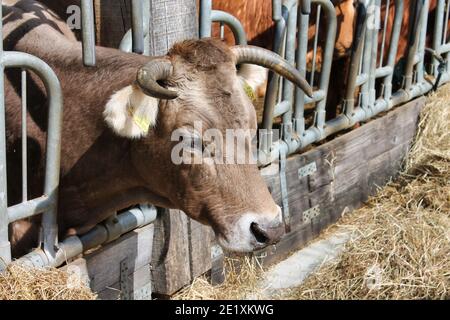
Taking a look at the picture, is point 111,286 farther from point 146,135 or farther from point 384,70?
point 384,70

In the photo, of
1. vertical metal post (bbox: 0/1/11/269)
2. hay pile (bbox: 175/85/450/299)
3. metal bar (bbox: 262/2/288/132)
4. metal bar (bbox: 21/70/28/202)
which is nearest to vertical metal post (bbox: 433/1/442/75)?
hay pile (bbox: 175/85/450/299)

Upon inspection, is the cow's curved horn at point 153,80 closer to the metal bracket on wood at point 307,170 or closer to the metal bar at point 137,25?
the metal bar at point 137,25

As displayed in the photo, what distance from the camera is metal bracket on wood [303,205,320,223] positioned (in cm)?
607

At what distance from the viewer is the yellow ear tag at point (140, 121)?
3.70 metres

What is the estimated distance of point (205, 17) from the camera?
466 cm

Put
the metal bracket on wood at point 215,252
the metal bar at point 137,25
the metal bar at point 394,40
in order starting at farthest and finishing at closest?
the metal bar at point 394,40 → the metal bracket on wood at point 215,252 → the metal bar at point 137,25

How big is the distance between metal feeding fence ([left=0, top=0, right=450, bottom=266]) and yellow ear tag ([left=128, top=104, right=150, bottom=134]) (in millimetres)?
326

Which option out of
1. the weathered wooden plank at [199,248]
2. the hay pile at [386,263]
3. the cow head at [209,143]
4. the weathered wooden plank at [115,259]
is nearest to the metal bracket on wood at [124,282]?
the weathered wooden plank at [115,259]

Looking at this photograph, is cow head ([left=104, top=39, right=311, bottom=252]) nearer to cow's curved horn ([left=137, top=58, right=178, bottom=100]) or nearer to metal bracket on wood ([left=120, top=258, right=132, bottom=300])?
cow's curved horn ([left=137, top=58, right=178, bottom=100])

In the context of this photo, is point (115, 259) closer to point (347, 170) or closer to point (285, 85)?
point (285, 85)

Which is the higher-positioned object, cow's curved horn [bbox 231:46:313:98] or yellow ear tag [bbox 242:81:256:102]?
cow's curved horn [bbox 231:46:313:98]

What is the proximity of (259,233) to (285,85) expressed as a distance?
6.44ft

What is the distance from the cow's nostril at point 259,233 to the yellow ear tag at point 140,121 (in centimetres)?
62
